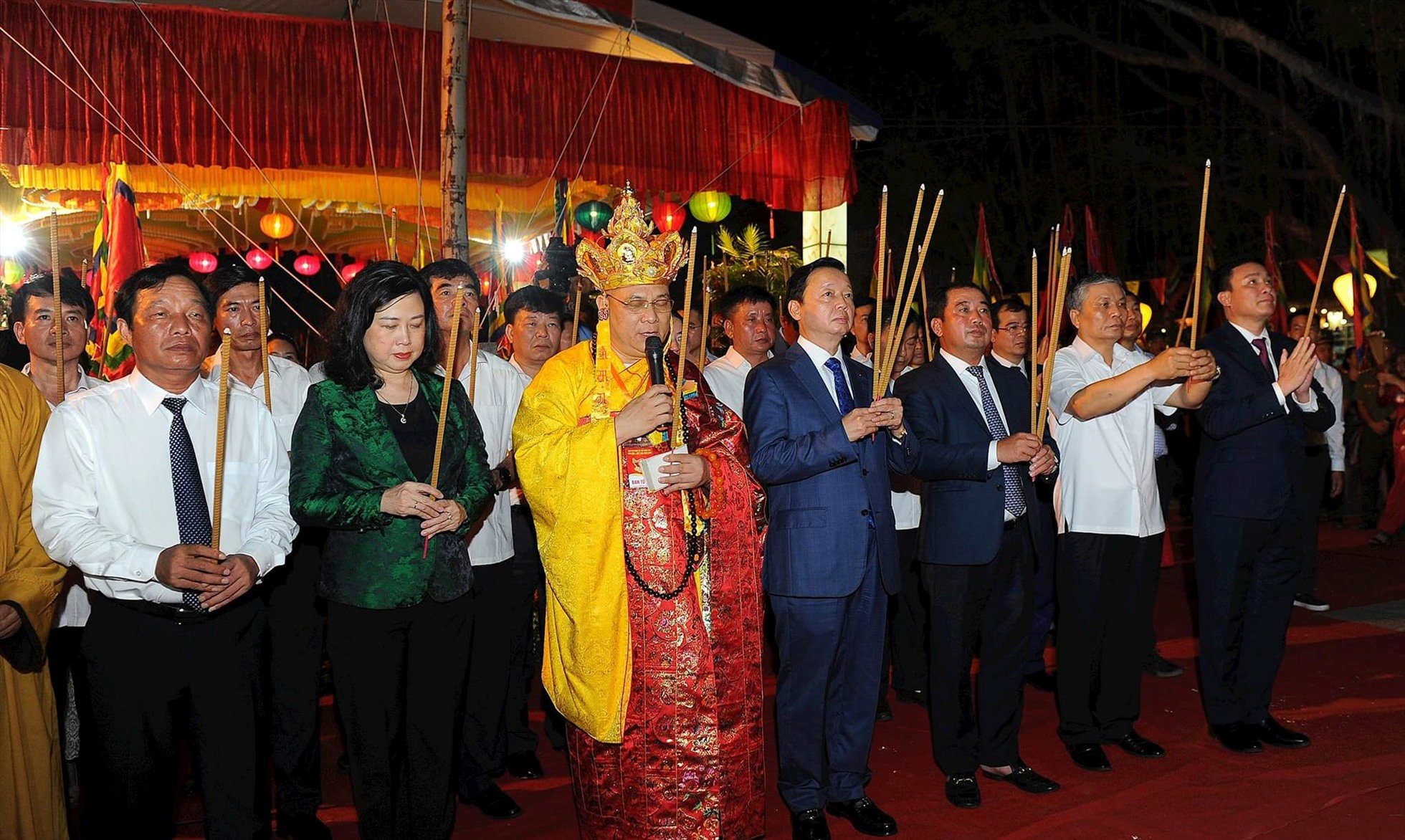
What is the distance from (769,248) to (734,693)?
755cm

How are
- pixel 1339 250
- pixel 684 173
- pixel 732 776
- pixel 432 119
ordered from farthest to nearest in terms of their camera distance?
pixel 1339 250 < pixel 684 173 < pixel 432 119 < pixel 732 776

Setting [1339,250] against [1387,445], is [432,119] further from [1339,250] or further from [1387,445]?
[1339,250]

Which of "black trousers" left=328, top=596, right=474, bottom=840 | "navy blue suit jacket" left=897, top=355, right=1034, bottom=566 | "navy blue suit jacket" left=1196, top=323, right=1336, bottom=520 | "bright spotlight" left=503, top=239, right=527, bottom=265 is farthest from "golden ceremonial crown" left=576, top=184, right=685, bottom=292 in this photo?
"bright spotlight" left=503, top=239, right=527, bottom=265

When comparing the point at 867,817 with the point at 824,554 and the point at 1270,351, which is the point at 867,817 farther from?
the point at 1270,351

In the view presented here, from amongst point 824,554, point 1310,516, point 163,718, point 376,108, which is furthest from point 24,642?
point 1310,516

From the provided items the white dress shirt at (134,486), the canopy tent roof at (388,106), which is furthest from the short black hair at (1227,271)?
the canopy tent roof at (388,106)

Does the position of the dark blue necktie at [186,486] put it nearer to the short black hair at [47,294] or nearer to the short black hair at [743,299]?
the short black hair at [47,294]

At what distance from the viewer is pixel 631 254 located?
327 centimetres

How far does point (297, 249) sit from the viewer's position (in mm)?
13211

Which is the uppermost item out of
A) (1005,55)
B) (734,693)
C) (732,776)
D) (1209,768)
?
(1005,55)

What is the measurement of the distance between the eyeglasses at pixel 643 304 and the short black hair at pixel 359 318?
0.62 meters

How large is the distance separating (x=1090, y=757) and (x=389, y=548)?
2.66 metres

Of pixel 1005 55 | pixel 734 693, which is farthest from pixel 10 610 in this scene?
pixel 1005 55

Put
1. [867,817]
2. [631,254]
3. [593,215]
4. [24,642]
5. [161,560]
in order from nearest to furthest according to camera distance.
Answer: [161,560] → [24,642] → [631,254] → [867,817] → [593,215]
